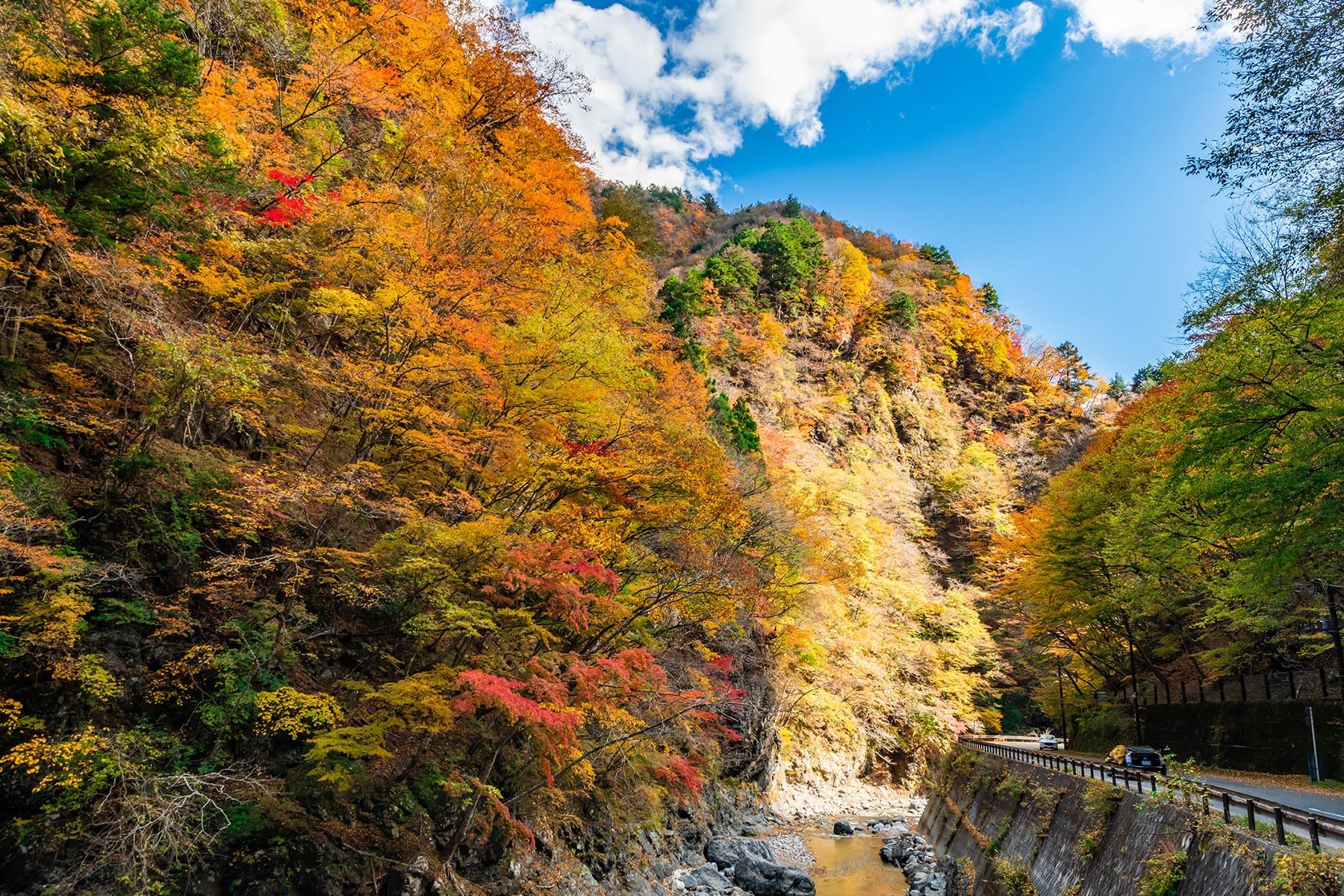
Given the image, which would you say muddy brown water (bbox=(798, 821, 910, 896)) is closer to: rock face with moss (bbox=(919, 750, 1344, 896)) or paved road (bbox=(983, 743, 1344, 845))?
rock face with moss (bbox=(919, 750, 1344, 896))

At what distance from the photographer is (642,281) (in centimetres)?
2959

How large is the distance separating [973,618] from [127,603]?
39.0 metres

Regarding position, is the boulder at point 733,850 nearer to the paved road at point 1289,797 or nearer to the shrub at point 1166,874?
the paved road at point 1289,797

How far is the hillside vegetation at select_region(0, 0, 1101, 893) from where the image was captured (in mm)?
8211

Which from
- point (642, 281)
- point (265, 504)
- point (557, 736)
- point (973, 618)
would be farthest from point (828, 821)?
point (265, 504)

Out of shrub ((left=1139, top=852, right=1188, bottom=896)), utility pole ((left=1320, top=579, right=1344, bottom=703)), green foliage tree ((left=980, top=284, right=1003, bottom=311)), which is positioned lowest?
shrub ((left=1139, top=852, right=1188, bottom=896))

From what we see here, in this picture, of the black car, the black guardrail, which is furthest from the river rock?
the black car

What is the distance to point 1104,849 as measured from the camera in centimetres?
1095

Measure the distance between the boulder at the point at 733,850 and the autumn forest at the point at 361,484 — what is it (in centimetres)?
127

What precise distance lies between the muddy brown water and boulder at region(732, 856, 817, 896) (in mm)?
1311

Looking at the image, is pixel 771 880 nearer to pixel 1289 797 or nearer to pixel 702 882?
pixel 702 882

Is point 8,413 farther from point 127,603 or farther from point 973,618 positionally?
point 973,618

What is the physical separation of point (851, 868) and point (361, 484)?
67.5ft

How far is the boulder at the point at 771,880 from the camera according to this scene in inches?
681
